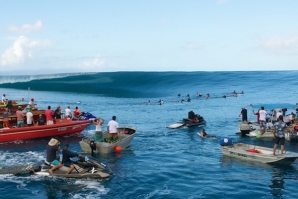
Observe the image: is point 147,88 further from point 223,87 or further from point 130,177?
point 130,177

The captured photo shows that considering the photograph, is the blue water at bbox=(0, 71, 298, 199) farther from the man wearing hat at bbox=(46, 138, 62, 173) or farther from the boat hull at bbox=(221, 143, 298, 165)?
the man wearing hat at bbox=(46, 138, 62, 173)

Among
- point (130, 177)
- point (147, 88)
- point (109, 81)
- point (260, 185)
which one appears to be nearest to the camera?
point (260, 185)

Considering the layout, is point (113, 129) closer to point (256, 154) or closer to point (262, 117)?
point (256, 154)

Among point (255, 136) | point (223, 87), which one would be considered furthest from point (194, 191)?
point (223, 87)

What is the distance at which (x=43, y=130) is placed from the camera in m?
23.7

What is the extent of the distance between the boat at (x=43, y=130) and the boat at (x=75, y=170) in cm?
751

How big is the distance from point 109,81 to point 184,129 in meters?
65.6

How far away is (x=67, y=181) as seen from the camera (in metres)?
14.4

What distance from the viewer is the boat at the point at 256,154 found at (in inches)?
655

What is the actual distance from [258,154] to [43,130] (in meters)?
14.0

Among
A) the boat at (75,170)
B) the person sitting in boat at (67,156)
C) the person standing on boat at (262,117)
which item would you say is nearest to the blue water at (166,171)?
the boat at (75,170)

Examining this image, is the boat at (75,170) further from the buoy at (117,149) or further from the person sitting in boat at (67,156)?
the buoy at (117,149)

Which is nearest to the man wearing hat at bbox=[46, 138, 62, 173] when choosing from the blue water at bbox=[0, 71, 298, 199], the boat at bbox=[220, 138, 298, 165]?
the blue water at bbox=[0, 71, 298, 199]

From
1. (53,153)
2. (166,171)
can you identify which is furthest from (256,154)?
(53,153)
